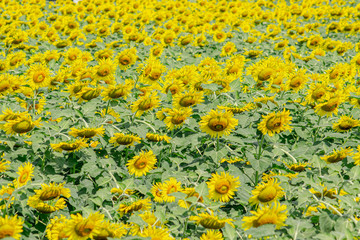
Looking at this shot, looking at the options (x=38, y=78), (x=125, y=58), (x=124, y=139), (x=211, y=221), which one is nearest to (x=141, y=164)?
(x=124, y=139)

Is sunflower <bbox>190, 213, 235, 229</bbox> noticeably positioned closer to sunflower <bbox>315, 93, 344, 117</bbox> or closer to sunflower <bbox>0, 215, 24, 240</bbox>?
sunflower <bbox>0, 215, 24, 240</bbox>

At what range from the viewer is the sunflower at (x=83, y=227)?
185 cm

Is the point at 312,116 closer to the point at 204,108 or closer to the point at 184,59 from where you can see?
the point at 204,108

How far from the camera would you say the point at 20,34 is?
246 inches

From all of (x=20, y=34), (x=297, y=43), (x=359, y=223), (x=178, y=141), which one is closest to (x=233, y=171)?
(x=178, y=141)

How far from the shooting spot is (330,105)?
331cm

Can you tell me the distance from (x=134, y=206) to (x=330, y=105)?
207 cm

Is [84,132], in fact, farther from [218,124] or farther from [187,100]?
[218,124]

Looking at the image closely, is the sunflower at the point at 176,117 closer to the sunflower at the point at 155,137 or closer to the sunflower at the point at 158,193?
the sunflower at the point at 155,137

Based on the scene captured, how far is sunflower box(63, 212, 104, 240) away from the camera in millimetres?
1854

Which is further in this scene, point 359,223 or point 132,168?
point 132,168

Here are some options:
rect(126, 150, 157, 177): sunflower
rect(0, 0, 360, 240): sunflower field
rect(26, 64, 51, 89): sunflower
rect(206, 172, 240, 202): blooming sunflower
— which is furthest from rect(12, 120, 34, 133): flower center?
rect(206, 172, 240, 202): blooming sunflower

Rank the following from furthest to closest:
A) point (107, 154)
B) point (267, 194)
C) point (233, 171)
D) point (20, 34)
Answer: point (20, 34) < point (107, 154) < point (233, 171) < point (267, 194)

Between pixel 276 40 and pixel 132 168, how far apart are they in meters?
6.46
